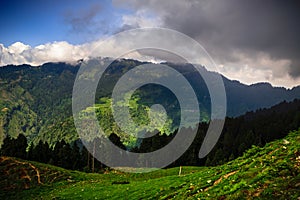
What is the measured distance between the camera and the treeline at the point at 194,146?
112 metres

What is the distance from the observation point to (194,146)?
140000 millimetres

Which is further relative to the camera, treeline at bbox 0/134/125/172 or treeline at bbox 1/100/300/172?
treeline at bbox 1/100/300/172

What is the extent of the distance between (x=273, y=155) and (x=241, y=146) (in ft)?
348

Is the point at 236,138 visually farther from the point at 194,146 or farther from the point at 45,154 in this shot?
the point at 45,154

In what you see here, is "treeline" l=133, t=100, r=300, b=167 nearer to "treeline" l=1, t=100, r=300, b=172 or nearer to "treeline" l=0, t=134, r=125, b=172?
"treeline" l=1, t=100, r=300, b=172

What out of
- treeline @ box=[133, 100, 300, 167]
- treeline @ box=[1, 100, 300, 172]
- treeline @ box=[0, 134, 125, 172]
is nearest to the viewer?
treeline @ box=[0, 134, 125, 172]

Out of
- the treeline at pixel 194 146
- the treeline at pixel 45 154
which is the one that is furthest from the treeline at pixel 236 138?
the treeline at pixel 45 154

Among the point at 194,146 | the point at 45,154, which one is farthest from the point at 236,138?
the point at 45,154

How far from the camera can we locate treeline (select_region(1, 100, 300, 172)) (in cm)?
11231

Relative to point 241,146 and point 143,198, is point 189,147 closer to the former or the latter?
point 241,146

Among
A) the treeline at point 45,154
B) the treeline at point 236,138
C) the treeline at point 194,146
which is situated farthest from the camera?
the treeline at point 236,138

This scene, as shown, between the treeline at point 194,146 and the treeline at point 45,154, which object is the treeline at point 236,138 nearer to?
the treeline at point 194,146

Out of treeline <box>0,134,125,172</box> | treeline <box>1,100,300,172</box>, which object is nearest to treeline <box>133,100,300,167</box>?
treeline <box>1,100,300,172</box>

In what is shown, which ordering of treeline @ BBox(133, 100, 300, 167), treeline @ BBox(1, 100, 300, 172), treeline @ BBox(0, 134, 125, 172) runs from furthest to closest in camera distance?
treeline @ BBox(133, 100, 300, 167), treeline @ BBox(1, 100, 300, 172), treeline @ BBox(0, 134, 125, 172)
